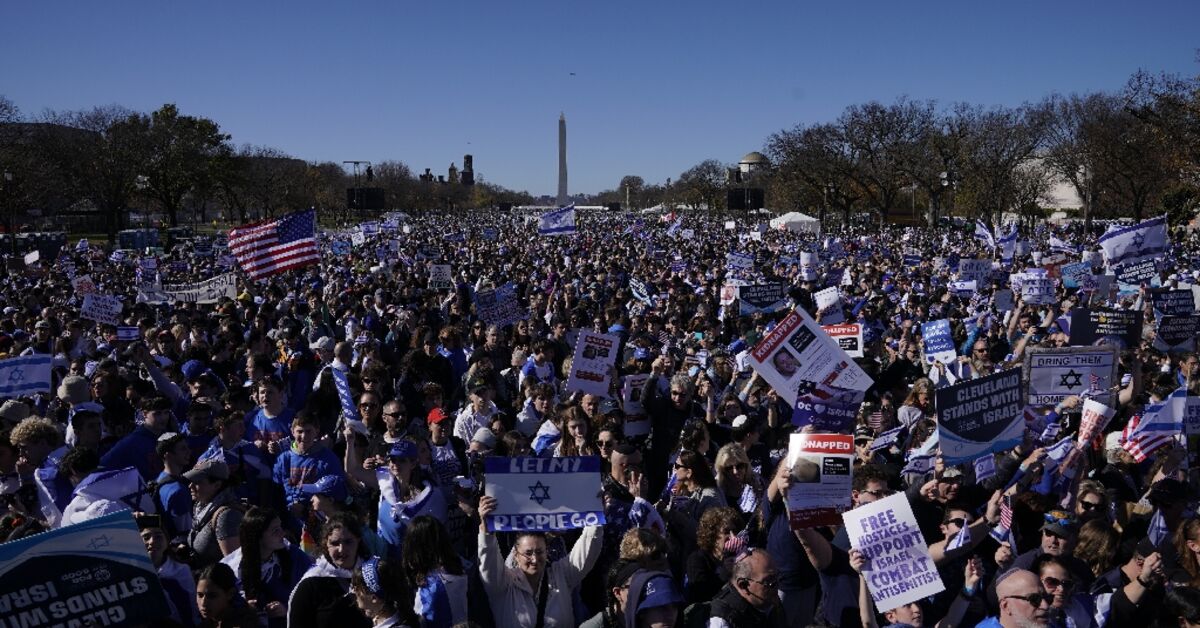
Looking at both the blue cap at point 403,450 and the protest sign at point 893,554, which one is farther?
the blue cap at point 403,450

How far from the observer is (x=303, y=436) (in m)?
6.08

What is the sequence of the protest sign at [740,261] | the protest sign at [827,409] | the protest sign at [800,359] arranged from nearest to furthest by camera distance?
the protest sign at [827,409] → the protest sign at [800,359] → the protest sign at [740,261]

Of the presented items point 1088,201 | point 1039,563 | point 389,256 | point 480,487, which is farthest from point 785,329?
point 1088,201

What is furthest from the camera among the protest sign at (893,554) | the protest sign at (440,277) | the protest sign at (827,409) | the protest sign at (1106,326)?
the protest sign at (440,277)

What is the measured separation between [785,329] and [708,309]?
8.78 meters

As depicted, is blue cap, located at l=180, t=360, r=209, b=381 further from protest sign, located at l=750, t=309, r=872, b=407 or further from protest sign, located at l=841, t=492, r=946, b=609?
protest sign, located at l=841, t=492, r=946, b=609

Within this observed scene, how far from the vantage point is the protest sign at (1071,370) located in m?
7.80

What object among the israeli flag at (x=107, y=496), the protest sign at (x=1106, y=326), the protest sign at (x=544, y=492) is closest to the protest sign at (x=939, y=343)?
the protest sign at (x=1106, y=326)

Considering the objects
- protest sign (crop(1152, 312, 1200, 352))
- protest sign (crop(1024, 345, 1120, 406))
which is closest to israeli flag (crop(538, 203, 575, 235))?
protest sign (crop(1152, 312, 1200, 352))

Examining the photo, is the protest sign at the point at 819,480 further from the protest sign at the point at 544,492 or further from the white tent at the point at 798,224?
the white tent at the point at 798,224

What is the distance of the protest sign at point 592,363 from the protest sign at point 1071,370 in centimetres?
364

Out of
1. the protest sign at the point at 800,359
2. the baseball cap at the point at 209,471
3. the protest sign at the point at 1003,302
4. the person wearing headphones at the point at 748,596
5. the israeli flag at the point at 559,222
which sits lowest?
the protest sign at the point at 1003,302

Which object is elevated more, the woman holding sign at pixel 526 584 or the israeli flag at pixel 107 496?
the israeli flag at pixel 107 496

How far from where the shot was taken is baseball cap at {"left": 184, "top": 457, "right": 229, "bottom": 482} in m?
5.44
